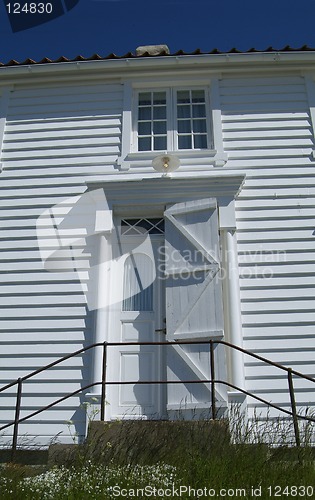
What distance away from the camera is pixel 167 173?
788cm

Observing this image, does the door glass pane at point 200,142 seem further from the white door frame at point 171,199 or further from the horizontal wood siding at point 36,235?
the horizontal wood siding at point 36,235

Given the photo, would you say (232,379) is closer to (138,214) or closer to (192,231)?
(192,231)

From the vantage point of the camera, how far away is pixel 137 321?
23.6 ft

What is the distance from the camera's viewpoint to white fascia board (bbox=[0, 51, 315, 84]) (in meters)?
8.53

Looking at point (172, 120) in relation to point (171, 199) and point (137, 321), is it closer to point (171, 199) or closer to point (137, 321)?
point (171, 199)

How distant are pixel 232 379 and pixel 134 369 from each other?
1251mm

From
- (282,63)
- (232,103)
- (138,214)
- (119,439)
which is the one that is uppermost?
(282,63)

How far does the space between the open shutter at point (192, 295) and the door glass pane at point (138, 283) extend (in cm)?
43

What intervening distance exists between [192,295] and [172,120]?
10.2 ft

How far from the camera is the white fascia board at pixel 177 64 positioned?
853 centimetres

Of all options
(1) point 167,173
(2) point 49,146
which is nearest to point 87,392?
(1) point 167,173

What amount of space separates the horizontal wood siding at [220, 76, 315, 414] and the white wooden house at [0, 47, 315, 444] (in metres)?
0.02

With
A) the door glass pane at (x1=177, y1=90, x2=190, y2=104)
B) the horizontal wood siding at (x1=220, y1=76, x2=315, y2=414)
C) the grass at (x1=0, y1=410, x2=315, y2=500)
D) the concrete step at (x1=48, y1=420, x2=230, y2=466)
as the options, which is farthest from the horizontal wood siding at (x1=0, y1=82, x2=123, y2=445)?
the horizontal wood siding at (x1=220, y1=76, x2=315, y2=414)

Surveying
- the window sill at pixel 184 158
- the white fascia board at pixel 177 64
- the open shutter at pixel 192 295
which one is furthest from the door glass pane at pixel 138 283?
the white fascia board at pixel 177 64
